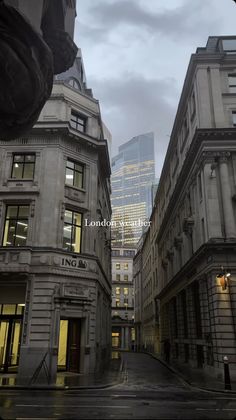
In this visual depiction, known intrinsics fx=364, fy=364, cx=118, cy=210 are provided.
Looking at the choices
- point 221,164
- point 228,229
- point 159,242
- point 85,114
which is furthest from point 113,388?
point 159,242

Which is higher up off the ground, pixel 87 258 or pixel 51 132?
pixel 51 132

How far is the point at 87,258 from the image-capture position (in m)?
24.6

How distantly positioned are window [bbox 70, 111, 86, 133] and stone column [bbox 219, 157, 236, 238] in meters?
11.0

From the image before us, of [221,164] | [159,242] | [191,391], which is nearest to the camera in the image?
[191,391]

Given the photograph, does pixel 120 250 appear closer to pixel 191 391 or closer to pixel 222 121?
pixel 222 121

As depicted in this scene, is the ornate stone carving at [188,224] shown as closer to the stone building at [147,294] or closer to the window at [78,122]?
the window at [78,122]

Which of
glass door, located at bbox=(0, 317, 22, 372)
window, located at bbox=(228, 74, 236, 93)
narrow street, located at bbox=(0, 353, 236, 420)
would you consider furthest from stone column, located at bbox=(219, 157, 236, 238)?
glass door, located at bbox=(0, 317, 22, 372)

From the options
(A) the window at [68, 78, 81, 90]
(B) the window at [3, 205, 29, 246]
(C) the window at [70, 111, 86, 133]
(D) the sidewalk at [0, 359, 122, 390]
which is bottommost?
(D) the sidewalk at [0, 359, 122, 390]

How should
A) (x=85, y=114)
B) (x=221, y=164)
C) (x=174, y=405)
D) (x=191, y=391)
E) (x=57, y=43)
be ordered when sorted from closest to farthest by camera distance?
(x=57, y=43) < (x=174, y=405) < (x=191, y=391) < (x=221, y=164) < (x=85, y=114)

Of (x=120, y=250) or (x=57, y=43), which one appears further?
(x=120, y=250)

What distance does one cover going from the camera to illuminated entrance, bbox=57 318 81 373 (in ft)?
74.2

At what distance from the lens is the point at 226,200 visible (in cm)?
2525

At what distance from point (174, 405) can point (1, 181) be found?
689 inches

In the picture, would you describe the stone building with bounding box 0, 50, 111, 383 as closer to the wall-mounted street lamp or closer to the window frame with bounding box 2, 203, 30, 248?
the window frame with bounding box 2, 203, 30, 248
